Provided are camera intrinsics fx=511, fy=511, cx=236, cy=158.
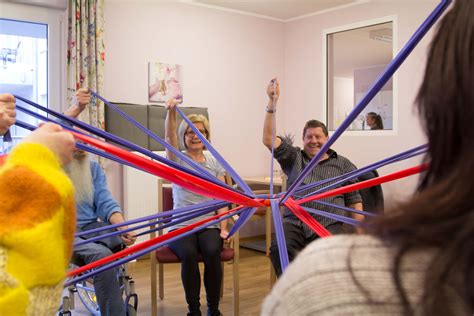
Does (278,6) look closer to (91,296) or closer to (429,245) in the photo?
(91,296)

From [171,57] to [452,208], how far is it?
4.81 meters

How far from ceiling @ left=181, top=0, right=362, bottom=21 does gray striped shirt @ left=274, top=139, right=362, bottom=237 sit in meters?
2.73

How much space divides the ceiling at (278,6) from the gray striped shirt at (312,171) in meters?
2.73

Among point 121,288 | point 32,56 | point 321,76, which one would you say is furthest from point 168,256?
point 321,76

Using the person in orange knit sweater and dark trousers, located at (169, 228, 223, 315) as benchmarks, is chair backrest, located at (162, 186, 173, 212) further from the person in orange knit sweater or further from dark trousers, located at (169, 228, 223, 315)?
the person in orange knit sweater

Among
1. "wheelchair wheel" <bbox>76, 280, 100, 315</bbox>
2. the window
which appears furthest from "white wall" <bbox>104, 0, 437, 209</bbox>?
"wheelchair wheel" <bbox>76, 280, 100, 315</bbox>

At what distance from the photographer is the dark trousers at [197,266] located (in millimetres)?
3121

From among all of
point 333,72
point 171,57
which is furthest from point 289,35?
point 171,57

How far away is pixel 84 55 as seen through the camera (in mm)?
4434

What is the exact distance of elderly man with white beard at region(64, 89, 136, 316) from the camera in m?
2.76

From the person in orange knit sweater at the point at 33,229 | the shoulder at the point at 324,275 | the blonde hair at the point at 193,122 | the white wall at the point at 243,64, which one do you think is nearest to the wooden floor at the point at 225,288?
the white wall at the point at 243,64

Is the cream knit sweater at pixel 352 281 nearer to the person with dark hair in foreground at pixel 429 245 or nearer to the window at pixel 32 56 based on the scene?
the person with dark hair in foreground at pixel 429 245

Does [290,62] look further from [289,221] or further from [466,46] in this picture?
[466,46]

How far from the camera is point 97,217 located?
10.2ft
